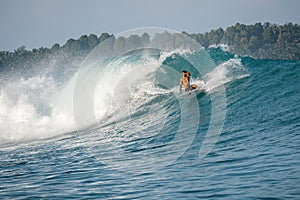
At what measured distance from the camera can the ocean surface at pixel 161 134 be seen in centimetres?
720

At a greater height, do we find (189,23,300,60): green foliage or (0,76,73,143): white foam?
(189,23,300,60): green foliage

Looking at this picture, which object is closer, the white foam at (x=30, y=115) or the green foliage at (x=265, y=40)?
the white foam at (x=30, y=115)

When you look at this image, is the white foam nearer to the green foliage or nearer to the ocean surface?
the ocean surface

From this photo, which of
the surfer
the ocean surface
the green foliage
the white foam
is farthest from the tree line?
the surfer

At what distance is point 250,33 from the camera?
135m

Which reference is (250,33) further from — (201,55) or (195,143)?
(195,143)

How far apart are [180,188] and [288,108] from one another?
696 centimetres

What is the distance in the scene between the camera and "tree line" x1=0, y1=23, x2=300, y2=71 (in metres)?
119

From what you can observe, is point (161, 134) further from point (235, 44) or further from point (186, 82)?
point (235, 44)

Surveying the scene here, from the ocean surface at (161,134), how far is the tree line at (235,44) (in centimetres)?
8105

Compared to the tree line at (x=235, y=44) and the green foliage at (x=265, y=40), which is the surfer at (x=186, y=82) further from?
Answer: the green foliage at (x=265, y=40)

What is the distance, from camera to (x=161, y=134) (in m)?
13.2

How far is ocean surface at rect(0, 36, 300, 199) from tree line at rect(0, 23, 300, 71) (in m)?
81.0

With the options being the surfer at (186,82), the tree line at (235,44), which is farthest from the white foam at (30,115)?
the tree line at (235,44)
